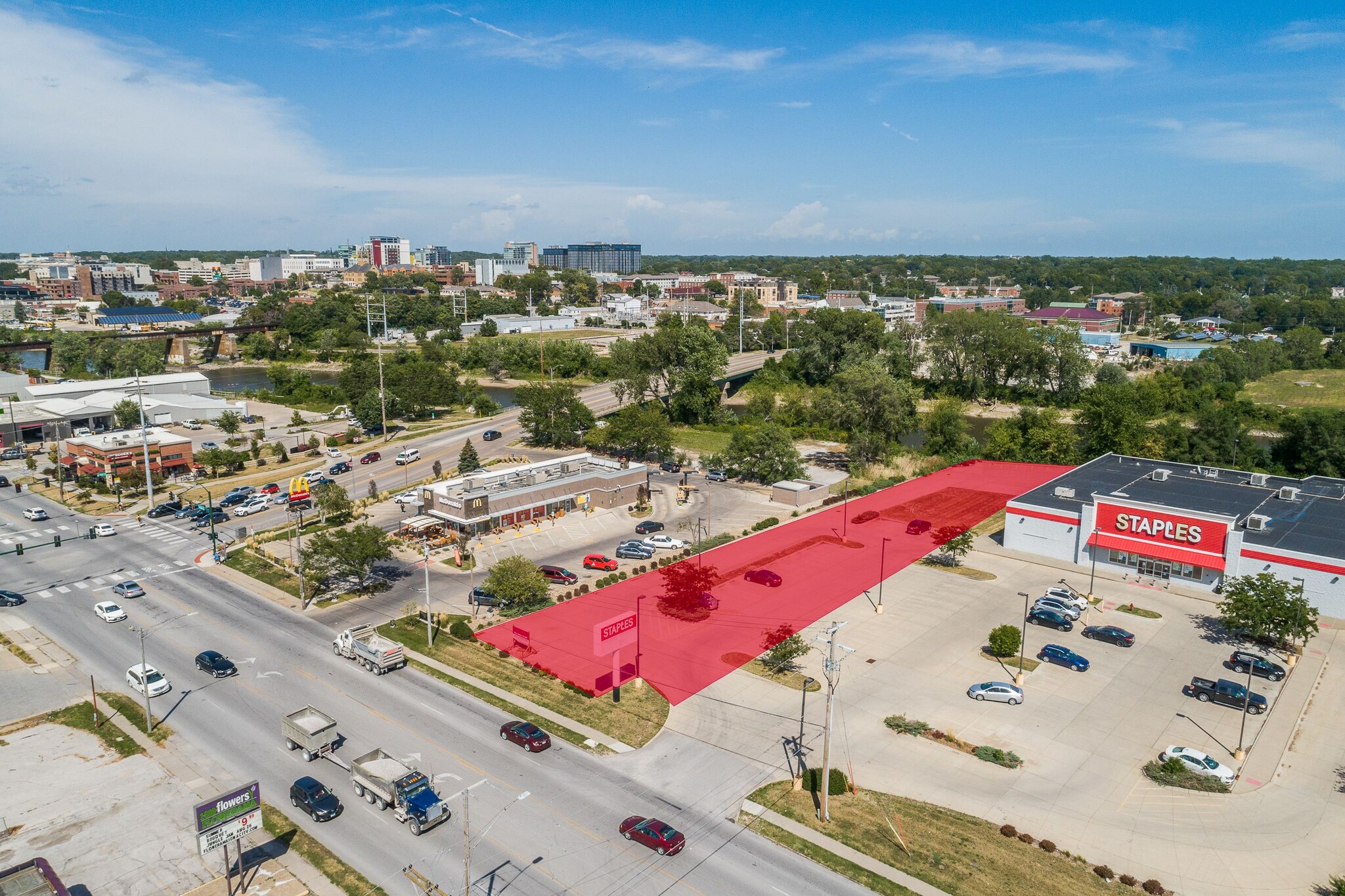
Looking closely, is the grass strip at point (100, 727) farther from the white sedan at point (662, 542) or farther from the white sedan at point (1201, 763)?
the white sedan at point (1201, 763)

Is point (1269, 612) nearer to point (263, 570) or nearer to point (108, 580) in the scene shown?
point (263, 570)

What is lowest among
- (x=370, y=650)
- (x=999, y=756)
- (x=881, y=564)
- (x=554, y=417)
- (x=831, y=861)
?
(x=831, y=861)

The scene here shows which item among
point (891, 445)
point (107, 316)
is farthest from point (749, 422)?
point (107, 316)

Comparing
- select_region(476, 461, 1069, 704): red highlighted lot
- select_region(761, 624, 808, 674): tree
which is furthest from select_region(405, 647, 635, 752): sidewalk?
select_region(761, 624, 808, 674): tree

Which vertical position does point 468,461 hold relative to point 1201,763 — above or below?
above

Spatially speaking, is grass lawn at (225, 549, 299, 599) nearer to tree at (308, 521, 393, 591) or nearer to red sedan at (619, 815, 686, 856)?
tree at (308, 521, 393, 591)

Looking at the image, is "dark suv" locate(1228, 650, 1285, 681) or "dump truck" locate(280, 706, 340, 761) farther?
"dark suv" locate(1228, 650, 1285, 681)

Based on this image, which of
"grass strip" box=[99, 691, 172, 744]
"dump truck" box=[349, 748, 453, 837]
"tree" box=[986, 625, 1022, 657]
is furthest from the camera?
"tree" box=[986, 625, 1022, 657]

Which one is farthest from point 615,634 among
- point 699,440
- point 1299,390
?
point 1299,390
